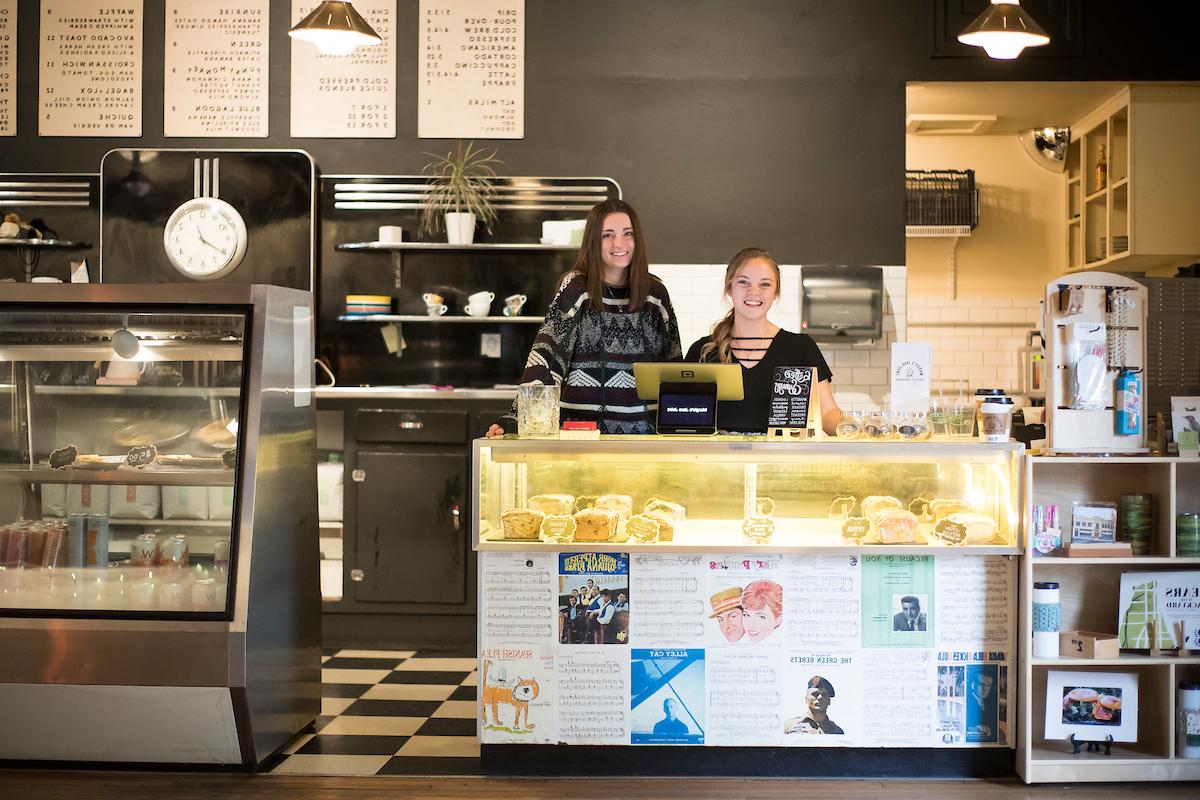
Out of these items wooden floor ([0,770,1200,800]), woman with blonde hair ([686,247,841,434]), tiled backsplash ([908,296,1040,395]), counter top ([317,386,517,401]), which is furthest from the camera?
tiled backsplash ([908,296,1040,395])

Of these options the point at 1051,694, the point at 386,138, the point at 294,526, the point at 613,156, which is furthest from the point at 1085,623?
the point at 386,138

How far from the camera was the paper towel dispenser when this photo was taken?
5.95 meters

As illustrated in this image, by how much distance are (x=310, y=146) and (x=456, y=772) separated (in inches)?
150

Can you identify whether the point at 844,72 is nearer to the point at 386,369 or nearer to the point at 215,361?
the point at 386,369

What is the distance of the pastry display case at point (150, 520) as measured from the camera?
359 cm

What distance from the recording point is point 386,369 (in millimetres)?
6262

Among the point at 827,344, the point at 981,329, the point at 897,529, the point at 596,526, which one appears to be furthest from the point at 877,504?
the point at 981,329

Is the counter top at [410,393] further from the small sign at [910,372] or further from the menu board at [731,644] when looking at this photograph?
the small sign at [910,372]

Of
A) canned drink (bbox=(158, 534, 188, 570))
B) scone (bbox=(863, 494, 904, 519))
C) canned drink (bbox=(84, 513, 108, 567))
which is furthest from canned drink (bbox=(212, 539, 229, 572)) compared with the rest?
scone (bbox=(863, 494, 904, 519))

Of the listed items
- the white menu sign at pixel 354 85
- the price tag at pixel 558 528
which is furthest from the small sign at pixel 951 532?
the white menu sign at pixel 354 85

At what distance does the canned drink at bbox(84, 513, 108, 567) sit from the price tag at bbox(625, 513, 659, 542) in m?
1.81

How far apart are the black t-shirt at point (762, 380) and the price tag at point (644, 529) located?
57cm

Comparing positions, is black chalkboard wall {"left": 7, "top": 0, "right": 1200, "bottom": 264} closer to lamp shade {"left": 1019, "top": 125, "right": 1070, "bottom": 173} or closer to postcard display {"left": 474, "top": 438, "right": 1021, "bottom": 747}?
lamp shade {"left": 1019, "top": 125, "right": 1070, "bottom": 173}

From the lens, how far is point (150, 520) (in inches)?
153
